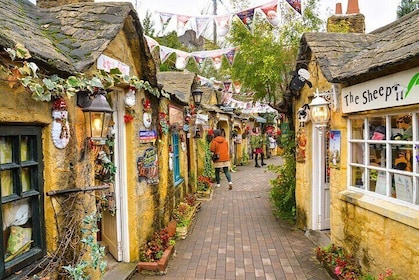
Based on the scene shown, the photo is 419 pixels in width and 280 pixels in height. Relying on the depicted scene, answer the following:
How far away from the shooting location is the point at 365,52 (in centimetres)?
495

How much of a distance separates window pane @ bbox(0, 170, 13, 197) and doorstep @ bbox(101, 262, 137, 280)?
230 cm

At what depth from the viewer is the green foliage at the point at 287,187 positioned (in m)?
7.70

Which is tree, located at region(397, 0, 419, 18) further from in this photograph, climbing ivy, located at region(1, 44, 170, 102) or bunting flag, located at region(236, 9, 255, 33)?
climbing ivy, located at region(1, 44, 170, 102)

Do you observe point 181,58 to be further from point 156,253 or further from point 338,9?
point 156,253

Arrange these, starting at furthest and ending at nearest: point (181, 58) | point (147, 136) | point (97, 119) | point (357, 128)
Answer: point (181, 58) → point (147, 136) → point (357, 128) → point (97, 119)

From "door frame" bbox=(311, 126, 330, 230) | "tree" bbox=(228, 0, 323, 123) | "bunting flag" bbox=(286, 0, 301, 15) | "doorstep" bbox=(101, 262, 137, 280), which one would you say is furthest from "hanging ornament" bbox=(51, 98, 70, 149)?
"bunting flag" bbox=(286, 0, 301, 15)

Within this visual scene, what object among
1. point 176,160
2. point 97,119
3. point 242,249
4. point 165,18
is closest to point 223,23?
point 165,18

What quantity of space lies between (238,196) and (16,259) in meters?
8.30

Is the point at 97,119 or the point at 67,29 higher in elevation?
the point at 67,29

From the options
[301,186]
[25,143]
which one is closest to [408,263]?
[301,186]

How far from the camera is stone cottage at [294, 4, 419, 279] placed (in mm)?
3496

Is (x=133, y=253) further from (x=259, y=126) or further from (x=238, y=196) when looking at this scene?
(x=259, y=126)

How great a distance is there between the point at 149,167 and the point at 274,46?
4708 mm

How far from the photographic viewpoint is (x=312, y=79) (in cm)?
621
